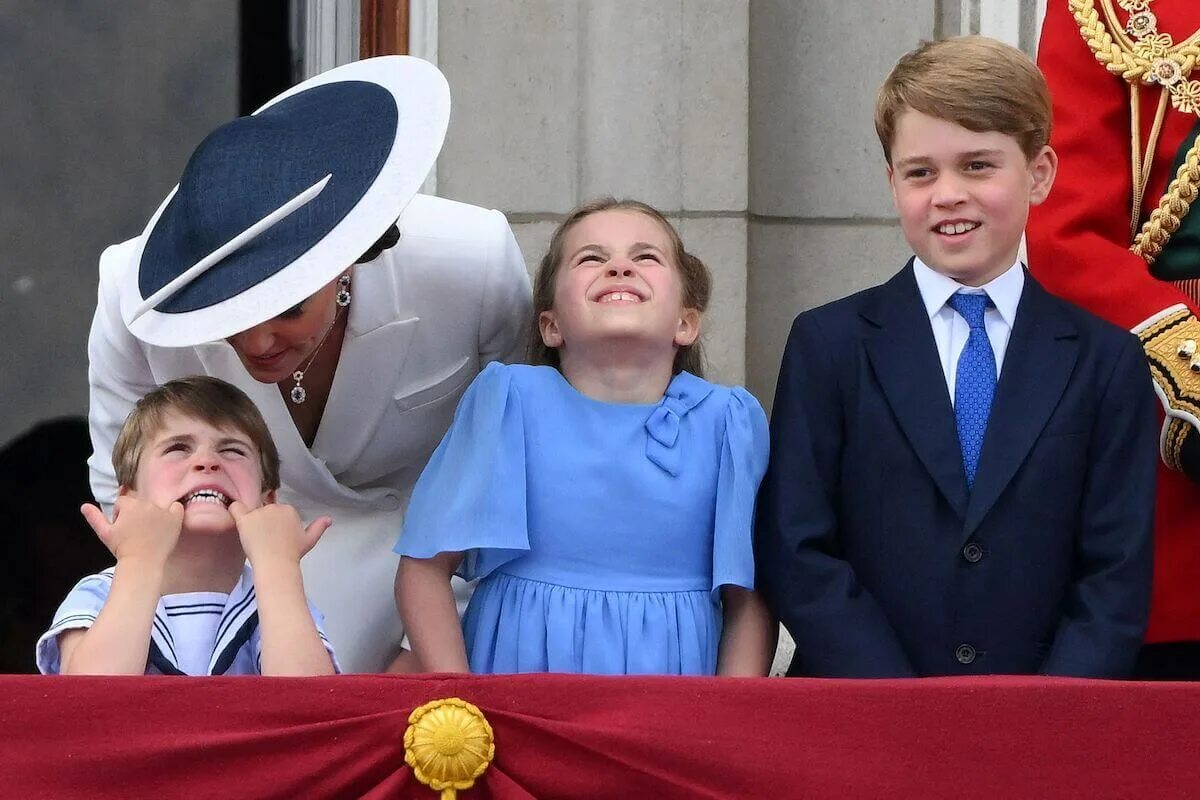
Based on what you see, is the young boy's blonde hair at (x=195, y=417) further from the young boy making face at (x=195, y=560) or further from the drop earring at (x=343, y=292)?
the drop earring at (x=343, y=292)

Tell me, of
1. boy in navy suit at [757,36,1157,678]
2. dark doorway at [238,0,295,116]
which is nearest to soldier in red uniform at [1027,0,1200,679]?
boy in navy suit at [757,36,1157,678]

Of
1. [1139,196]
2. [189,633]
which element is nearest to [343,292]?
[189,633]

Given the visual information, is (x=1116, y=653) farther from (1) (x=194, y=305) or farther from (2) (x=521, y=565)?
(1) (x=194, y=305)

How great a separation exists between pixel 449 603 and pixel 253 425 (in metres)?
0.37

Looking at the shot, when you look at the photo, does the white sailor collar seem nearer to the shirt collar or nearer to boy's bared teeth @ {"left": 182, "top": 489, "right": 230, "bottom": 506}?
boy's bared teeth @ {"left": 182, "top": 489, "right": 230, "bottom": 506}

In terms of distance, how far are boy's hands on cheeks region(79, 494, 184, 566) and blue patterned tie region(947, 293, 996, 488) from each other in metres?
1.05

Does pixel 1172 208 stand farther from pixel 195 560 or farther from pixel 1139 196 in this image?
pixel 195 560

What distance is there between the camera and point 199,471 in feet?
8.48

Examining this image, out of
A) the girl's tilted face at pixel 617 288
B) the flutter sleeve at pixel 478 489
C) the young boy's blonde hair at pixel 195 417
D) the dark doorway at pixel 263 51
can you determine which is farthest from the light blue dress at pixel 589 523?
the dark doorway at pixel 263 51

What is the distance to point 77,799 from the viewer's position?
2.05m

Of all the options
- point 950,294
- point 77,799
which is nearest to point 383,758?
point 77,799

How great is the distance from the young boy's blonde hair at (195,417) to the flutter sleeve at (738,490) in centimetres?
63

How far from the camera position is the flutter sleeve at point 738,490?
2.61 m

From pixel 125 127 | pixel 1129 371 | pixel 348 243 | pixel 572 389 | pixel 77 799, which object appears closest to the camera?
pixel 77 799
